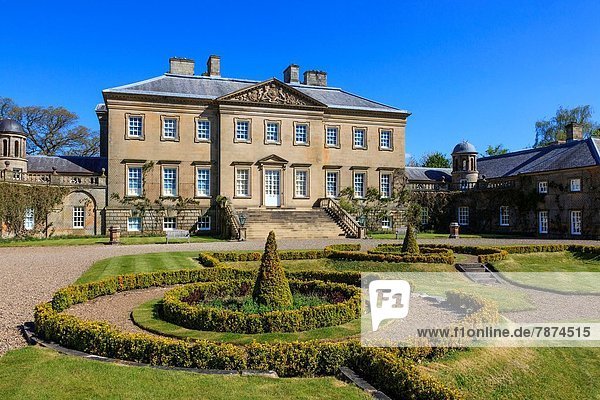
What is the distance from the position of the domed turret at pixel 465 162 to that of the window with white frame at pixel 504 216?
17.2 ft

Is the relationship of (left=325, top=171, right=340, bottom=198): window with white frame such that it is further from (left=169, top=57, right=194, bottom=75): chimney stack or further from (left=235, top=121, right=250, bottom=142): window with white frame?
(left=169, top=57, right=194, bottom=75): chimney stack

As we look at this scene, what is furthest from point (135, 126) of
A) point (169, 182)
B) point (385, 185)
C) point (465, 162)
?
point (465, 162)

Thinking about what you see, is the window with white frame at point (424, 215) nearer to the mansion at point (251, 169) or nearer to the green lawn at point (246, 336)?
the mansion at point (251, 169)

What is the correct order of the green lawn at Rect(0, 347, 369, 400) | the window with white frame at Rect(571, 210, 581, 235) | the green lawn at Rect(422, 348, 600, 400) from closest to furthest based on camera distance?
the green lawn at Rect(0, 347, 369, 400) < the green lawn at Rect(422, 348, 600, 400) < the window with white frame at Rect(571, 210, 581, 235)

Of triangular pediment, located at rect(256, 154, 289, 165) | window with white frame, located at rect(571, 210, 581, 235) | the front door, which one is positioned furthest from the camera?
the front door

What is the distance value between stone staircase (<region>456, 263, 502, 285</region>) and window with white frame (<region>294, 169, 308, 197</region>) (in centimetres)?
1975

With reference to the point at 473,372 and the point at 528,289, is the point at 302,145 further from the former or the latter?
the point at 473,372

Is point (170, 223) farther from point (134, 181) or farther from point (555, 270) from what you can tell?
point (555, 270)

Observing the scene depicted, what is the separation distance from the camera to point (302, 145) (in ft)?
123

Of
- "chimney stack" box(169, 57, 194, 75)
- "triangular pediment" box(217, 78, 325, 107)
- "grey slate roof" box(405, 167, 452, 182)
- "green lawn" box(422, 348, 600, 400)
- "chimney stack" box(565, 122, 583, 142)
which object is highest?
"chimney stack" box(169, 57, 194, 75)

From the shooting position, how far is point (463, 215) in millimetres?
42062

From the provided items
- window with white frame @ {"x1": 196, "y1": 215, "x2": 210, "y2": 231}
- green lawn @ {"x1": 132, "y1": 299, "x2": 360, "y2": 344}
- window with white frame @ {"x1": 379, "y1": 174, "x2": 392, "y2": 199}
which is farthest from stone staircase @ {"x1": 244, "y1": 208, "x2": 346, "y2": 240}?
green lawn @ {"x1": 132, "y1": 299, "x2": 360, "y2": 344}

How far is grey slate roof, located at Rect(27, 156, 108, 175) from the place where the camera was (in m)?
36.7

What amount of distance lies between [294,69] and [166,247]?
2274 centimetres
